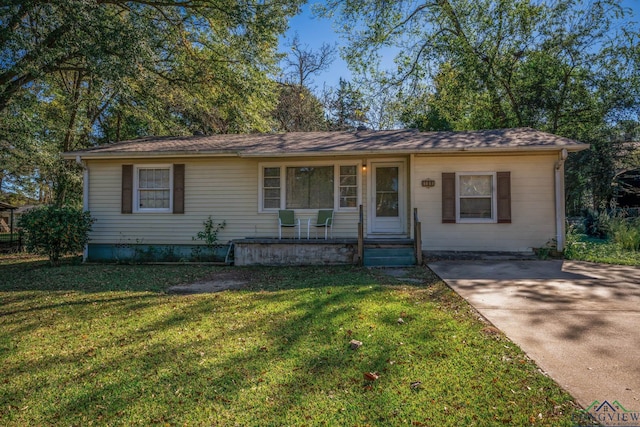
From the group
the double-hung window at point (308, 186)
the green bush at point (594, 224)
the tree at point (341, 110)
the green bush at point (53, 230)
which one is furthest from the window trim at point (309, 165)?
the tree at point (341, 110)

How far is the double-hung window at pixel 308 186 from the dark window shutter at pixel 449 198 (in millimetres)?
2258

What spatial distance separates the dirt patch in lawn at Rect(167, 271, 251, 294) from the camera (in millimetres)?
6061

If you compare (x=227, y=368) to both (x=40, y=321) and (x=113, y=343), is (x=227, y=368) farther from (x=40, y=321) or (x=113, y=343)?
(x=40, y=321)

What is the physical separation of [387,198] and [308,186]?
2170mm

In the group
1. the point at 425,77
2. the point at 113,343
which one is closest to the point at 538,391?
the point at 113,343

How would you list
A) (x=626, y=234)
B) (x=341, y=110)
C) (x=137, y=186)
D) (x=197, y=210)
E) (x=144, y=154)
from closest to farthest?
(x=144, y=154) → (x=197, y=210) → (x=137, y=186) → (x=626, y=234) → (x=341, y=110)

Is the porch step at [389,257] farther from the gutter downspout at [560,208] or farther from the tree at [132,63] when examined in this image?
the tree at [132,63]

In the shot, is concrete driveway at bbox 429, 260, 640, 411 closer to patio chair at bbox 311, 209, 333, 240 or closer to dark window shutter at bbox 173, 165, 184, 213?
patio chair at bbox 311, 209, 333, 240

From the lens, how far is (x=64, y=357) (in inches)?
128

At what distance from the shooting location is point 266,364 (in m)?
2.99

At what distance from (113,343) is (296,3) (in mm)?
10682

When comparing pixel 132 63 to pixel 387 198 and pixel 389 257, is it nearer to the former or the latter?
pixel 387 198

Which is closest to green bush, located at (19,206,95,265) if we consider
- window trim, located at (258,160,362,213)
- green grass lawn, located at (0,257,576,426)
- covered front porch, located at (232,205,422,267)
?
green grass lawn, located at (0,257,576,426)

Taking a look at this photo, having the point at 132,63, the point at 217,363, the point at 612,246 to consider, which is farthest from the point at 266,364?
the point at 612,246
